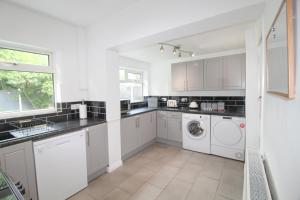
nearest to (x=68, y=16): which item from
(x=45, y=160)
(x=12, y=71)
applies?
(x=12, y=71)

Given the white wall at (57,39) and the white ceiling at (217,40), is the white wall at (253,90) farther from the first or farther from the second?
the white wall at (57,39)

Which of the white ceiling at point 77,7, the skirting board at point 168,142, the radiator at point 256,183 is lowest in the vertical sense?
the skirting board at point 168,142

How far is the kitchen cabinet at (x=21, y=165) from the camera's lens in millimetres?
1390

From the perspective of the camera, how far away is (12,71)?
1949 mm

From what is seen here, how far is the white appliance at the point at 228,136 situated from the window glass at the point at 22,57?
3.26 meters

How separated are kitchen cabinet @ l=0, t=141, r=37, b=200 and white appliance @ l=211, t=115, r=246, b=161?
117 inches

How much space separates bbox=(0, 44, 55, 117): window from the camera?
6.19ft

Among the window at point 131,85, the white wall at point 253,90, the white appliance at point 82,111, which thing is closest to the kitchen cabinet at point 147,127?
the window at point 131,85

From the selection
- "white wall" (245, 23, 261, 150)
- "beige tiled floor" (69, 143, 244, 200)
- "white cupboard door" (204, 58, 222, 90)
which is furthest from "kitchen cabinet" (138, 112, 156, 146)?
"white wall" (245, 23, 261, 150)

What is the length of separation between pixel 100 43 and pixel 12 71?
1288 mm

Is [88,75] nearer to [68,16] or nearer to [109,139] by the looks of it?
[68,16]

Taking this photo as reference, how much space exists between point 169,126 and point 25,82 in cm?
292

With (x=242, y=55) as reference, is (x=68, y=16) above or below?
above

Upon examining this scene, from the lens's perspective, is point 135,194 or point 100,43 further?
point 100,43
